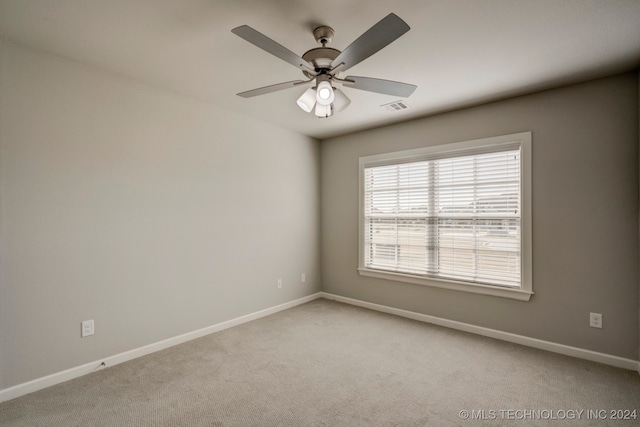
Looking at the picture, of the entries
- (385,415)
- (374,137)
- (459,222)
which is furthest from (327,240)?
(385,415)

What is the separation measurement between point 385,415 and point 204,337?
6.87 ft

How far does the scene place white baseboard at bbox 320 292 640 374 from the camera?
8.81 ft

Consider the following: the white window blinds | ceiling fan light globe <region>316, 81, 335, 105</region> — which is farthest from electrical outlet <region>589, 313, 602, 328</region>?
ceiling fan light globe <region>316, 81, 335, 105</region>

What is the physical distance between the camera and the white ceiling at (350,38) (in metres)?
1.87

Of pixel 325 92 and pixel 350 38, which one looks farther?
pixel 350 38

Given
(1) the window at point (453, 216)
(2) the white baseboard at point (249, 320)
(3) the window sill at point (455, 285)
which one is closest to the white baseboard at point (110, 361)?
(2) the white baseboard at point (249, 320)

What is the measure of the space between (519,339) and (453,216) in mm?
1391

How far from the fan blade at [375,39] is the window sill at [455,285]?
274cm

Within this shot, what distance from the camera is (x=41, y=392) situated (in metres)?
2.30

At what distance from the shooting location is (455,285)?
360 centimetres

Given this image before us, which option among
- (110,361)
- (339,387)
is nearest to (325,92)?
(339,387)

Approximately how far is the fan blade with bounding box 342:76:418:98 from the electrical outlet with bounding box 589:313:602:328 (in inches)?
101

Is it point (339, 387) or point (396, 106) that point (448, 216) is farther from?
point (339, 387)

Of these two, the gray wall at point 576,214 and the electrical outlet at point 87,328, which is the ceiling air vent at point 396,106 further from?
the electrical outlet at point 87,328
